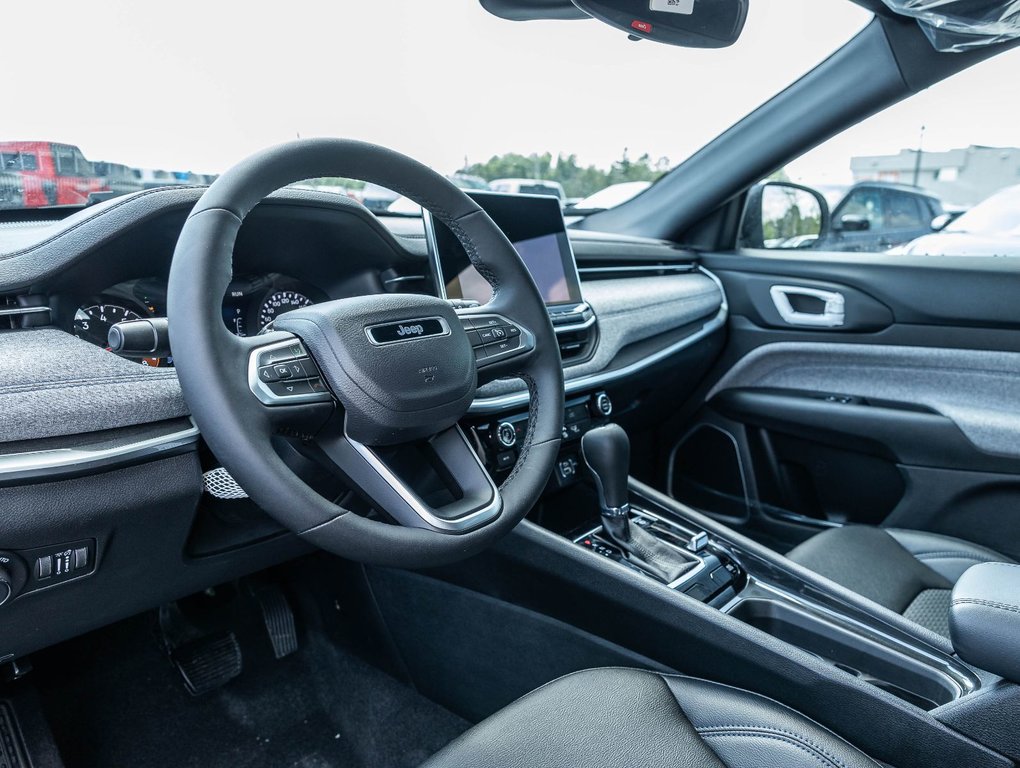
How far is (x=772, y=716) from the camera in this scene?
3.31 feet

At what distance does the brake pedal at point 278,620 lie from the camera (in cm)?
184

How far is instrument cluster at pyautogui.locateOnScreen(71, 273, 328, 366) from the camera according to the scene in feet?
3.72

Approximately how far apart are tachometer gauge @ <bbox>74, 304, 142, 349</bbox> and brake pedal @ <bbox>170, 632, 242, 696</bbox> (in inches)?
34.4

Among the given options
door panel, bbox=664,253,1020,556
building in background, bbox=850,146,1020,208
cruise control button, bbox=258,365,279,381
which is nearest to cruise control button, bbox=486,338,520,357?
cruise control button, bbox=258,365,279,381

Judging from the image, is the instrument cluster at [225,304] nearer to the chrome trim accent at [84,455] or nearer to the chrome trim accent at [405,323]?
the chrome trim accent at [84,455]

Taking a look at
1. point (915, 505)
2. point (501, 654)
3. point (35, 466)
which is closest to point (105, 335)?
point (35, 466)

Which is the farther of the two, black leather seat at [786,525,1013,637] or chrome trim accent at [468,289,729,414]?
black leather seat at [786,525,1013,637]

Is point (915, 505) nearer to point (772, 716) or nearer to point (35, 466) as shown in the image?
point (772, 716)

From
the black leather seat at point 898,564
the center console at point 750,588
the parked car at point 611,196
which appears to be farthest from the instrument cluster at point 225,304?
the parked car at point 611,196

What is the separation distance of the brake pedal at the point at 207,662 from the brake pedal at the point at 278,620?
0.28 feet

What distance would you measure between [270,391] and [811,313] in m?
1.88

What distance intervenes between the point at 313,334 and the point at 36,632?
0.57 metres

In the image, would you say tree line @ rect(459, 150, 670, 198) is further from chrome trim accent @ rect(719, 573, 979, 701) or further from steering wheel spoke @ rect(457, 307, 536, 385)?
chrome trim accent @ rect(719, 573, 979, 701)

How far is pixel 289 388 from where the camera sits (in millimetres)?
852
